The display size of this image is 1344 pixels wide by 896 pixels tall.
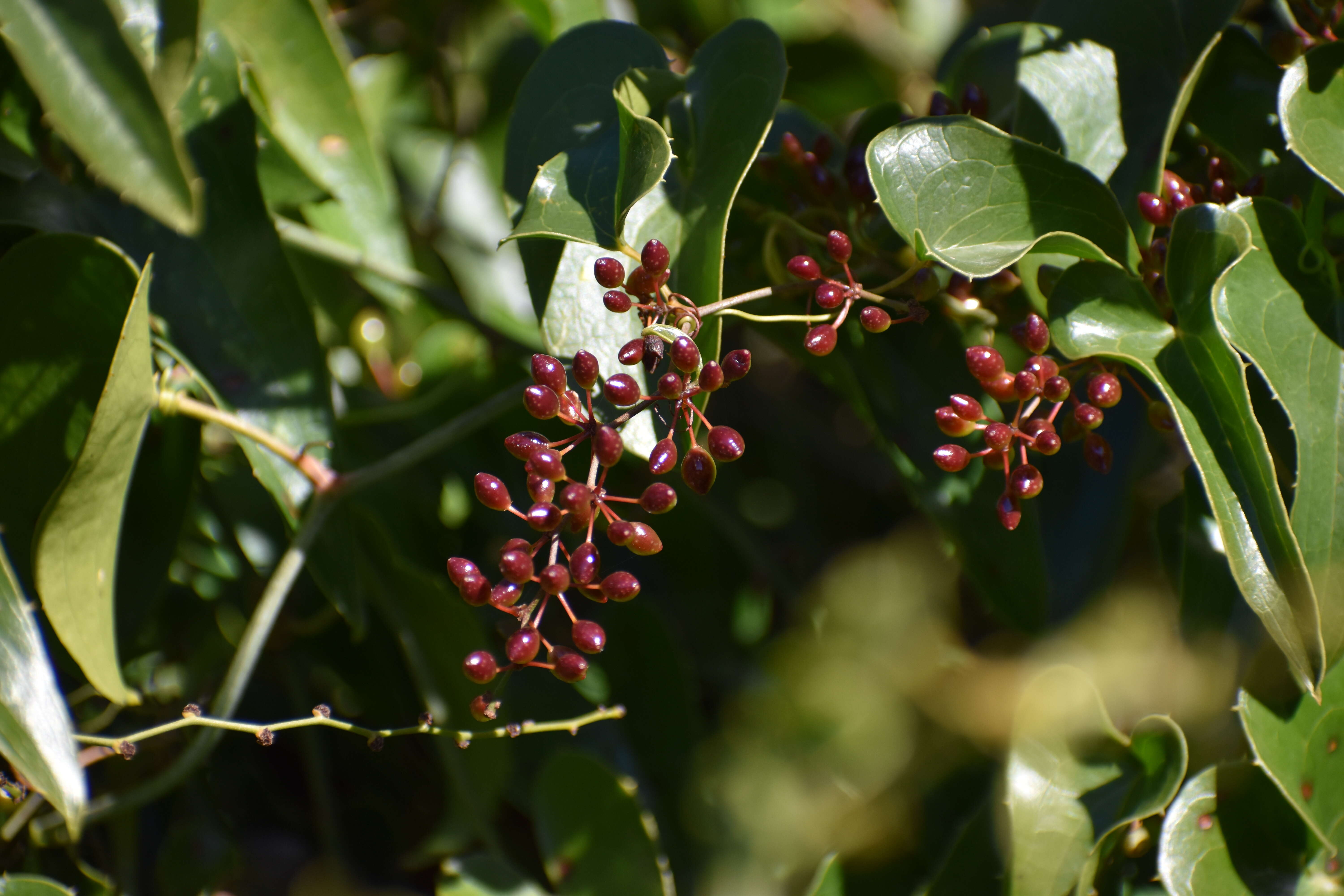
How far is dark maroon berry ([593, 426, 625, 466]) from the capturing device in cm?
48

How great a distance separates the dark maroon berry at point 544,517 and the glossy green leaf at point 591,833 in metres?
0.35

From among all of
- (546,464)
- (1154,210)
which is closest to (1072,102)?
(1154,210)

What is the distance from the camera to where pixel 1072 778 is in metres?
0.67

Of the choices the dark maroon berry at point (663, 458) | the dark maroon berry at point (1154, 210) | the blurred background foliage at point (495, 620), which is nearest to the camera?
the dark maroon berry at point (663, 458)

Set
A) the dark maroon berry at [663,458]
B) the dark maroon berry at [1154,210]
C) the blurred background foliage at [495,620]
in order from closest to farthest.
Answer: the dark maroon berry at [663,458] → the dark maroon berry at [1154,210] → the blurred background foliage at [495,620]

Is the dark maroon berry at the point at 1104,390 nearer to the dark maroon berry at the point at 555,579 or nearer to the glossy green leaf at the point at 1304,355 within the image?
the glossy green leaf at the point at 1304,355

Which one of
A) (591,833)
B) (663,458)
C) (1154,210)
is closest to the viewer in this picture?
(663,458)

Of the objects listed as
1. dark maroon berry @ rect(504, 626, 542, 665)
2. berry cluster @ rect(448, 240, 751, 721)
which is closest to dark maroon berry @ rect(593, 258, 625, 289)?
berry cluster @ rect(448, 240, 751, 721)

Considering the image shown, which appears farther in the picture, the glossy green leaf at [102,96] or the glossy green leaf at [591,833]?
the glossy green leaf at [591,833]

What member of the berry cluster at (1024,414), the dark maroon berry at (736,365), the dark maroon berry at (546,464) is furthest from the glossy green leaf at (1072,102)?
the dark maroon berry at (546,464)

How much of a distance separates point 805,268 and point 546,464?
8.0 inches

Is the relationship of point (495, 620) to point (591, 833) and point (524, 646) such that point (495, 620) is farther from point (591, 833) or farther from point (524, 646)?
point (524, 646)

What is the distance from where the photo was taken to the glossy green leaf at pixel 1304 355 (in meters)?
0.52

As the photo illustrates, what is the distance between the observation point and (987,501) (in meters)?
0.70
